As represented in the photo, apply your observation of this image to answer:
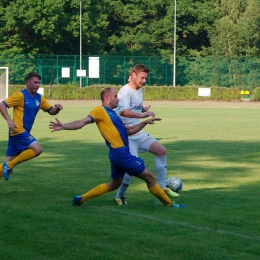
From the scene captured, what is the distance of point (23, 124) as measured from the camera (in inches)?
408

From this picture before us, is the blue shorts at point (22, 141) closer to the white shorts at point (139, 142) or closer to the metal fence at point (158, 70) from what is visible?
the white shorts at point (139, 142)

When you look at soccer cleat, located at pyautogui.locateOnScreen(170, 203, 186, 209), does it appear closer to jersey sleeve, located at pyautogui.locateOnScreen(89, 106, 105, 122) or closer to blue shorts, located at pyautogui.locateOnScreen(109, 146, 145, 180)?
blue shorts, located at pyautogui.locateOnScreen(109, 146, 145, 180)

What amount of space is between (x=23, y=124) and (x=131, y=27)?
64389 mm

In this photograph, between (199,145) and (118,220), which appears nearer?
(118,220)

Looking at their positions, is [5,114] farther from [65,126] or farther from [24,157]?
[65,126]

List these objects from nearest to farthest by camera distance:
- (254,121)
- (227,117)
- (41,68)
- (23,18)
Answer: (254,121) < (227,117) < (41,68) < (23,18)

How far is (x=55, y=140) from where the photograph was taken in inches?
759

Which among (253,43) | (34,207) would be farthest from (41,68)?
(34,207)

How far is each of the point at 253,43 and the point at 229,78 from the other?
12226 mm

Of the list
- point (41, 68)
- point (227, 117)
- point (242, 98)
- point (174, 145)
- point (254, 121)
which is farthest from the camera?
point (41, 68)

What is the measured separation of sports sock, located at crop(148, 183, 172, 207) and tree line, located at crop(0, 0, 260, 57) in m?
55.7

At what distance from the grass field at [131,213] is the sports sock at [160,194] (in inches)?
5.2

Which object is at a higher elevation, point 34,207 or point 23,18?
point 23,18

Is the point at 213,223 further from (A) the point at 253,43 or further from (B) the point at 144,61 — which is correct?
(A) the point at 253,43
